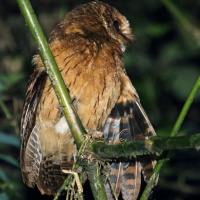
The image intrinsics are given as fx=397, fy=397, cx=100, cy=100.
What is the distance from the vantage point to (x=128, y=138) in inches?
101

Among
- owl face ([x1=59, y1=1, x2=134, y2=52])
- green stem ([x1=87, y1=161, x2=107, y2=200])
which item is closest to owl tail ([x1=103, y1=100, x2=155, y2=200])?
owl face ([x1=59, y1=1, x2=134, y2=52])

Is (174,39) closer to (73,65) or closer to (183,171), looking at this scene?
(183,171)

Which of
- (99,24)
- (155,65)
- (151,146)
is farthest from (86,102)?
(155,65)

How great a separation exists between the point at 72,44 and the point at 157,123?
164cm

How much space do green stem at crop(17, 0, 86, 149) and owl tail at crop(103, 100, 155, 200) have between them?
2.69ft

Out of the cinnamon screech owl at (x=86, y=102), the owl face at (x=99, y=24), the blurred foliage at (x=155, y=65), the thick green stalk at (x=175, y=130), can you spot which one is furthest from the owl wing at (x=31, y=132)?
the blurred foliage at (x=155, y=65)

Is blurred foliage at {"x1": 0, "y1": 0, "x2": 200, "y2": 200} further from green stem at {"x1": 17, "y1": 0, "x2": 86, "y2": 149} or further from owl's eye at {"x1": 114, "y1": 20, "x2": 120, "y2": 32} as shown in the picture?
green stem at {"x1": 17, "y1": 0, "x2": 86, "y2": 149}

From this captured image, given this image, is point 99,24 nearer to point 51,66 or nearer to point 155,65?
point 51,66

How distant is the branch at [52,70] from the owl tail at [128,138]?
805 millimetres

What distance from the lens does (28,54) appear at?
4.53 metres

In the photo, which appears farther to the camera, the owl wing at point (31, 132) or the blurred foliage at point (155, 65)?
the blurred foliage at point (155, 65)

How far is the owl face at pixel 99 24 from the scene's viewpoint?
245cm

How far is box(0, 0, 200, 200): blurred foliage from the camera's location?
12.5 feet

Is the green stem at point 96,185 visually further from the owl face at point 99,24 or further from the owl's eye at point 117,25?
the owl's eye at point 117,25
